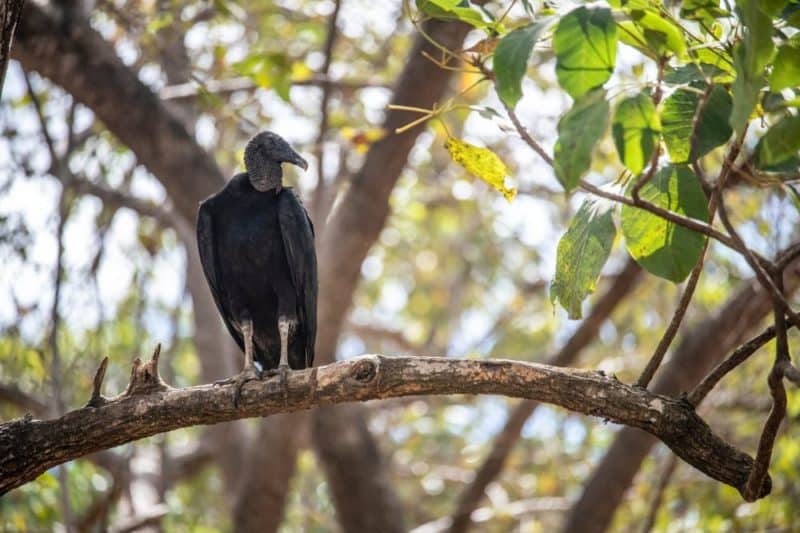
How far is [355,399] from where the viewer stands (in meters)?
3.21

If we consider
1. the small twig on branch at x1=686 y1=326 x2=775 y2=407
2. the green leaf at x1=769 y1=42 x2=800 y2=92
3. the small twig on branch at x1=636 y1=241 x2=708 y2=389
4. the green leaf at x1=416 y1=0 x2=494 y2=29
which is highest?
the green leaf at x1=416 y1=0 x2=494 y2=29

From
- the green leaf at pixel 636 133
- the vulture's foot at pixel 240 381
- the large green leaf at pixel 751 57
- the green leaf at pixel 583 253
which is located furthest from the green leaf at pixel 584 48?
the vulture's foot at pixel 240 381

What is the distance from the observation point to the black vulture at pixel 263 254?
15.6 feet

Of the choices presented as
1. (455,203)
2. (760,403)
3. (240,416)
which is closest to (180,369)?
(455,203)

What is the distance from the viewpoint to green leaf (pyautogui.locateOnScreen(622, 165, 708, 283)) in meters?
2.63

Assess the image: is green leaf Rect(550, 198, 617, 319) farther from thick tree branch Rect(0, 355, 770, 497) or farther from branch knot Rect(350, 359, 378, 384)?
branch knot Rect(350, 359, 378, 384)

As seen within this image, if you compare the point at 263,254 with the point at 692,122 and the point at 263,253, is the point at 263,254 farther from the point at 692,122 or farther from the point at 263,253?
the point at 692,122

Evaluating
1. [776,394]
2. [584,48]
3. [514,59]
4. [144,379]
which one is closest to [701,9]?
[584,48]

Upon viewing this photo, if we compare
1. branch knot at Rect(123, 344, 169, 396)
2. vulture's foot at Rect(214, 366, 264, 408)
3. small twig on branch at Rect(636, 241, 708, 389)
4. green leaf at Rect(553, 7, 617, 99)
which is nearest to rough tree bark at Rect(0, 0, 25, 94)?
branch knot at Rect(123, 344, 169, 396)

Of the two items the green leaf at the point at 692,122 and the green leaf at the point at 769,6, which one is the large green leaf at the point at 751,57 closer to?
the green leaf at the point at 769,6

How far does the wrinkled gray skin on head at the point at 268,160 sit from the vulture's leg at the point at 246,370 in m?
0.71

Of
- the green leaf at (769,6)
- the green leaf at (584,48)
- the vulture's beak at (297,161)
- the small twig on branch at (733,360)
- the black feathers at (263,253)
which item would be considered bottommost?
the small twig on branch at (733,360)

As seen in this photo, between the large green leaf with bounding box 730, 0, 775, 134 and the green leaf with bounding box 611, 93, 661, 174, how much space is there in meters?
0.18

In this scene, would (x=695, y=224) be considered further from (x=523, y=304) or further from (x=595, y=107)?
(x=523, y=304)
